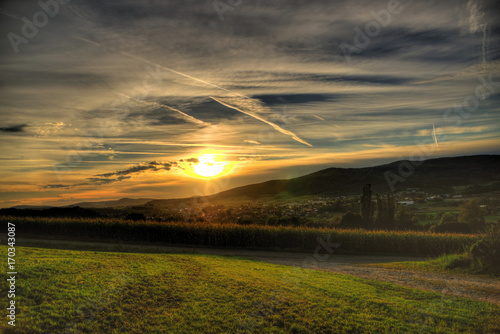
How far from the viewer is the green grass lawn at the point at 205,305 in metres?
7.66

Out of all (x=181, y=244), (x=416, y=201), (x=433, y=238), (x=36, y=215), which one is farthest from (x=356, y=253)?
(x=416, y=201)

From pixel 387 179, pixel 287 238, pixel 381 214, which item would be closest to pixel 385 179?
pixel 387 179

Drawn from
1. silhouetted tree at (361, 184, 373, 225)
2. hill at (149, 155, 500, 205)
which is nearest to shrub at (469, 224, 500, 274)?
silhouetted tree at (361, 184, 373, 225)

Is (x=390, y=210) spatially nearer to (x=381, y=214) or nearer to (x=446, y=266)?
(x=381, y=214)

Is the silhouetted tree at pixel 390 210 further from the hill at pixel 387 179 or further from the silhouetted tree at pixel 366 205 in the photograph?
the hill at pixel 387 179

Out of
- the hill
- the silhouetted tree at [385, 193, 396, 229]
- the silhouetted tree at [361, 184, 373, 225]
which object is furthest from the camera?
the hill

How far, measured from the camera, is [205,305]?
8.92m

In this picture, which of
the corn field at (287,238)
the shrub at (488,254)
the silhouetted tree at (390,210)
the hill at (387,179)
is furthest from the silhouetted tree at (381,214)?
the hill at (387,179)

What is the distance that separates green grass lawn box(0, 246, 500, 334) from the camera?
25.1 feet

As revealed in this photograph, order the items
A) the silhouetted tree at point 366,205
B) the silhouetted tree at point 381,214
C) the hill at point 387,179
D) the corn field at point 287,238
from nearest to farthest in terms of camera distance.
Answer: the corn field at point 287,238, the silhouetted tree at point 366,205, the silhouetted tree at point 381,214, the hill at point 387,179

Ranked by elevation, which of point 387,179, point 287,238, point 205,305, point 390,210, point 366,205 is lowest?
point 287,238

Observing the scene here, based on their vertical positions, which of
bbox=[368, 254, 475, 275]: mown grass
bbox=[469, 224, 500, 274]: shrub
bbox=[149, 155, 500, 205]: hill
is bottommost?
bbox=[368, 254, 475, 275]: mown grass

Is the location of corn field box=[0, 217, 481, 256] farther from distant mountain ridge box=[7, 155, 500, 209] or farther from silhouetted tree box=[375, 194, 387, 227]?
distant mountain ridge box=[7, 155, 500, 209]

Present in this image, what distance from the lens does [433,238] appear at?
27375 millimetres
